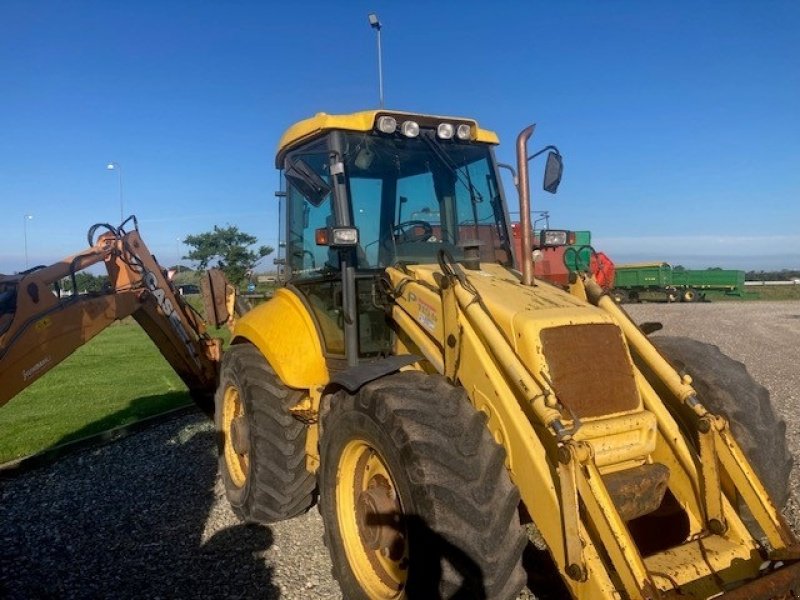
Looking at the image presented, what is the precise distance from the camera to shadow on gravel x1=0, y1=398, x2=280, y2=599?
14.4ft

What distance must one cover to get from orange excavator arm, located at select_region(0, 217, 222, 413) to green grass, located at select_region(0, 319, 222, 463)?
2416 mm

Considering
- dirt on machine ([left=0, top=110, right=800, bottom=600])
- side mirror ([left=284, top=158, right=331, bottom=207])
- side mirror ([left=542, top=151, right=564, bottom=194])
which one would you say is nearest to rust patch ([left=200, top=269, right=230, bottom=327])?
dirt on machine ([left=0, top=110, right=800, bottom=600])

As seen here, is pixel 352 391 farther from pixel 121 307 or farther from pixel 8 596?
pixel 121 307

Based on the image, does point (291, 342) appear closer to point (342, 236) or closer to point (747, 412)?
point (342, 236)

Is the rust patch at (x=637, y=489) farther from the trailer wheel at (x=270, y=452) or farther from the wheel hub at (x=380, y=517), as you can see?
the trailer wheel at (x=270, y=452)

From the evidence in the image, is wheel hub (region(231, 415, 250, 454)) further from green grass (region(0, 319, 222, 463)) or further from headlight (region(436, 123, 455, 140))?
green grass (region(0, 319, 222, 463))

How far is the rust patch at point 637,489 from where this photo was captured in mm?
3293

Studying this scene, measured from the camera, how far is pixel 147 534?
5156 millimetres

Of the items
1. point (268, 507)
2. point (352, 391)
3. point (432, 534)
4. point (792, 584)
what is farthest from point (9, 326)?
point (792, 584)

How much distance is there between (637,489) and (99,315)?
4.82 m

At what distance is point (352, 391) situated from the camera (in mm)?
3719

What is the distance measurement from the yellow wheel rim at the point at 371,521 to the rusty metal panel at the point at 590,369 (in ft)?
3.49

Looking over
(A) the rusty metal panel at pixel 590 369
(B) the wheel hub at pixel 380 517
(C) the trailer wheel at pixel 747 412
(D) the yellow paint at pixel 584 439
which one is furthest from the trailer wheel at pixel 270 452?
(C) the trailer wheel at pixel 747 412

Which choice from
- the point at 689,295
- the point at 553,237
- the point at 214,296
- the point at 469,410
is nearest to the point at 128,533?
the point at 214,296
